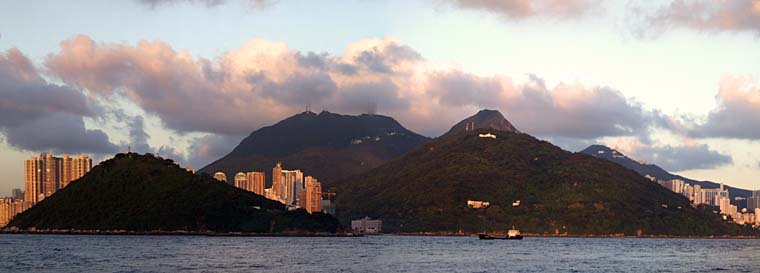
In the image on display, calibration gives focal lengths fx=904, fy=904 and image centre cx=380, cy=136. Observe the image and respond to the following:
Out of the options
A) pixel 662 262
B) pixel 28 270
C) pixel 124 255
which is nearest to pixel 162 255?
pixel 124 255

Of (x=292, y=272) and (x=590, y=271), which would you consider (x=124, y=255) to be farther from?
(x=590, y=271)

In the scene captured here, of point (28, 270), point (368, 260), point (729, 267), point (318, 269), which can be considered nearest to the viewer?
point (28, 270)

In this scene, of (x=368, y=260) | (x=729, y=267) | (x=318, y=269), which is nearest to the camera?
(x=318, y=269)

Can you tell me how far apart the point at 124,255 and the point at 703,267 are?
108027mm

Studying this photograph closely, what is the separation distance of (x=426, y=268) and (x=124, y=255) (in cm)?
6391

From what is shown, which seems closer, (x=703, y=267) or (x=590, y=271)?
(x=590, y=271)

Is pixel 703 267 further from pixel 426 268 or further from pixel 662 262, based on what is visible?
pixel 426 268

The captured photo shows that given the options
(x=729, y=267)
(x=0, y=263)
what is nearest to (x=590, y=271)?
(x=729, y=267)

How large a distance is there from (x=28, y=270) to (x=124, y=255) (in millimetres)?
44922

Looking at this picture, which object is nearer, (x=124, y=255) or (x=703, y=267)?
(x=703, y=267)

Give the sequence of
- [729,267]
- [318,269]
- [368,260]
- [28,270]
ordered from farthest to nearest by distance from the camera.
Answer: [368,260]
[729,267]
[318,269]
[28,270]

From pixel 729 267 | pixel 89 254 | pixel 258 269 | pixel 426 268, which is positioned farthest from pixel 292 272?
pixel 729 267

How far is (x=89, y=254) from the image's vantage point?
180 metres

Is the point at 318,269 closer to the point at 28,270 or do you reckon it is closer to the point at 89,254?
the point at 28,270
